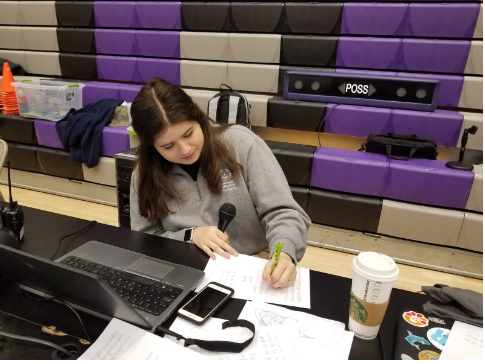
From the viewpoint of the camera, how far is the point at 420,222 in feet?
6.56

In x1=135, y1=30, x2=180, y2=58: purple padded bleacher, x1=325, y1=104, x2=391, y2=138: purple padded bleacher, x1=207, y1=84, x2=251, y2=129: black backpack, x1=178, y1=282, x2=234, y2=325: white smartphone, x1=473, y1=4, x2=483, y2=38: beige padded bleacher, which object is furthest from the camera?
x1=135, y1=30, x2=180, y2=58: purple padded bleacher

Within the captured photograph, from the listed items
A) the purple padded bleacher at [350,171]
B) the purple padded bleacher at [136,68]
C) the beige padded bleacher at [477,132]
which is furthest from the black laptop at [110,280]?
the purple padded bleacher at [136,68]

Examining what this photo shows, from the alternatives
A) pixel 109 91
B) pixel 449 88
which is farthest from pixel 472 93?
pixel 109 91

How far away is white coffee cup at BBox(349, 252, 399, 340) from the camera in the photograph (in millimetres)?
621

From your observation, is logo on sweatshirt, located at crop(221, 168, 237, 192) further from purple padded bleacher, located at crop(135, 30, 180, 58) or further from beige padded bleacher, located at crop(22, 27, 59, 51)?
beige padded bleacher, located at crop(22, 27, 59, 51)

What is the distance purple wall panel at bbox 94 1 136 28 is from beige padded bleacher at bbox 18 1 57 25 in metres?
0.50

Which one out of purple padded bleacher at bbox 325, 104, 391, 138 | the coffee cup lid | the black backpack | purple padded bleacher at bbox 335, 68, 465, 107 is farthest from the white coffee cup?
purple padded bleacher at bbox 335, 68, 465, 107

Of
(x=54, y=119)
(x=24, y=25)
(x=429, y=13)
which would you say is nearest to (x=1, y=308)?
(x=54, y=119)

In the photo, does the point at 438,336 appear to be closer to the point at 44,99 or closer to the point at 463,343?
the point at 463,343

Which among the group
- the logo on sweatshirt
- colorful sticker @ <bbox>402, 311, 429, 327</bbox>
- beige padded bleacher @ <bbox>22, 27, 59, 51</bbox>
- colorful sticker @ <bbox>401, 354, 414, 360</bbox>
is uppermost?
beige padded bleacher @ <bbox>22, 27, 59, 51</bbox>

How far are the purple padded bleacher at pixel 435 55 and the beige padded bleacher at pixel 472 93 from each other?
3.7 inches

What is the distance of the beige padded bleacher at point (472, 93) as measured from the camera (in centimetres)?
222

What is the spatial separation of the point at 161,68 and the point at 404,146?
2.02 metres

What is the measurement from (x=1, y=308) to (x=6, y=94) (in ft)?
8.99
